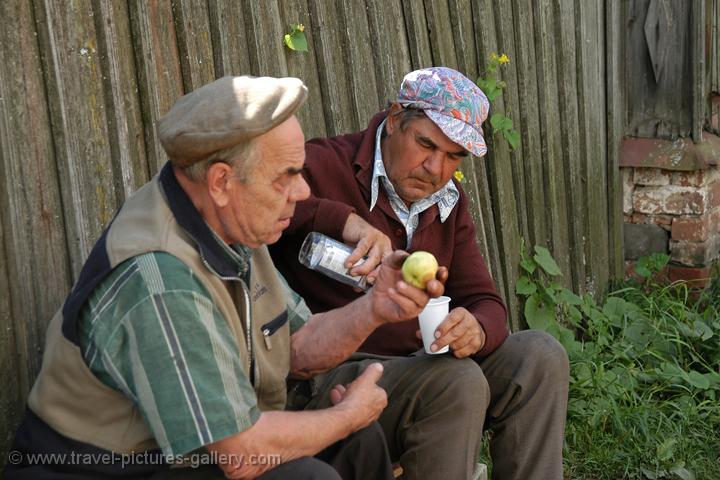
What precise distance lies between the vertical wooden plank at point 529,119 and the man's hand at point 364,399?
2549 mm

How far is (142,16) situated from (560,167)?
2976 millimetres

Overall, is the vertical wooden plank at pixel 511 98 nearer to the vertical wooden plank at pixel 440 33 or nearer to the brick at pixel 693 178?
the vertical wooden plank at pixel 440 33

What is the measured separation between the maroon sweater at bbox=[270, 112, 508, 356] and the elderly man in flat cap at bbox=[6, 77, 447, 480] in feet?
2.23

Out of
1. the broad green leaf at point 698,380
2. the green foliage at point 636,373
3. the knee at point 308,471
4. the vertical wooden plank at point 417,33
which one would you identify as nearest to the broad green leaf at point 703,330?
the green foliage at point 636,373

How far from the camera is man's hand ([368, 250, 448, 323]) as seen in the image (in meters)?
2.46

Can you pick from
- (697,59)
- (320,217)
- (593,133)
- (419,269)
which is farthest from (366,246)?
(697,59)

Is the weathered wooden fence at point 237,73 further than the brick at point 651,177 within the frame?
No

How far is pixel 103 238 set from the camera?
7.21 ft

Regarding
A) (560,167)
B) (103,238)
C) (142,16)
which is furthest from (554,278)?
(103,238)

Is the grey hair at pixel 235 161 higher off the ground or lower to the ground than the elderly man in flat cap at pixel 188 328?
higher

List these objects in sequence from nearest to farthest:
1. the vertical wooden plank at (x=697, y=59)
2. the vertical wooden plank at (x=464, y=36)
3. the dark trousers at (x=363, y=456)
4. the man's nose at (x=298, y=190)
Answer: the man's nose at (x=298, y=190) < the dark trousers at (x=363, y=456) < the vertical wooden plank at (x=464, y=36) < the vertical wooden plank at (x=697, y=59)

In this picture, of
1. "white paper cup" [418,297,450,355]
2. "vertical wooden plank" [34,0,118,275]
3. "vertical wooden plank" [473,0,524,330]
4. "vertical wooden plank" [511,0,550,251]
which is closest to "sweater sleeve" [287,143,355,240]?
"white paper cup" [418,297,450,355]

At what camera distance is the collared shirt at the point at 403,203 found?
3.27 meters

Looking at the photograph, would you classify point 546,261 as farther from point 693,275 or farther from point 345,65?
point 345,65
